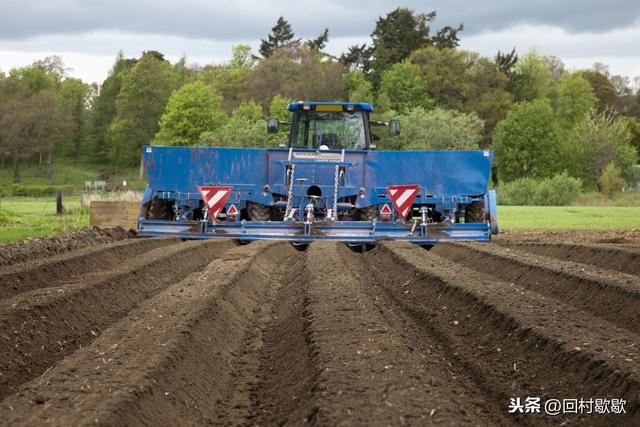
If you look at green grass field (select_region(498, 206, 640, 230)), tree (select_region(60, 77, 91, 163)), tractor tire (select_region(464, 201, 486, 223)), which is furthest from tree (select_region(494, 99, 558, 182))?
tractor tire (select_region(464, 201, 486, 223))

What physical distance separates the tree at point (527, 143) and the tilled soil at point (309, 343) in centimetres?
6731

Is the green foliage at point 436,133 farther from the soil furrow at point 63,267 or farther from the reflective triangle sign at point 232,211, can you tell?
the soil furrow at point 63,267

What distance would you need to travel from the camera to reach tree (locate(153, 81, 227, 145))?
7300cm

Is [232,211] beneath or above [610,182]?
beneath

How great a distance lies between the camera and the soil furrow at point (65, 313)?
25.5 ft

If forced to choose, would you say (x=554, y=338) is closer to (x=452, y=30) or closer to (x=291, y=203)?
(x=291, y=203)

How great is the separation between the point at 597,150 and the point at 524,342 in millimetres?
77112

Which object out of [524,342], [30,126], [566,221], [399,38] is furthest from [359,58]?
[524,342]

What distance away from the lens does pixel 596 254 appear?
17.1m

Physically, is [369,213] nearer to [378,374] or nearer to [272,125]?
[272,125]

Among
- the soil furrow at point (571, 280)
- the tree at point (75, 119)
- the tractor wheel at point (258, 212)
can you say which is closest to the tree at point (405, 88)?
the tree at point (75, 119)

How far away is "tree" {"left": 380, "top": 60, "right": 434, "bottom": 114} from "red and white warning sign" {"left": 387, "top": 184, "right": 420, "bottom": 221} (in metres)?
65.0

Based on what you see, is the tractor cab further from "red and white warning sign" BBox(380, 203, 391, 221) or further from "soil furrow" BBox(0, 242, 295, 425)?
"soil furrow" BBox(0, 242, 295, 425)

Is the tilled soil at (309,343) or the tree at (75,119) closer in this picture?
the tilled soil at (309,343)
